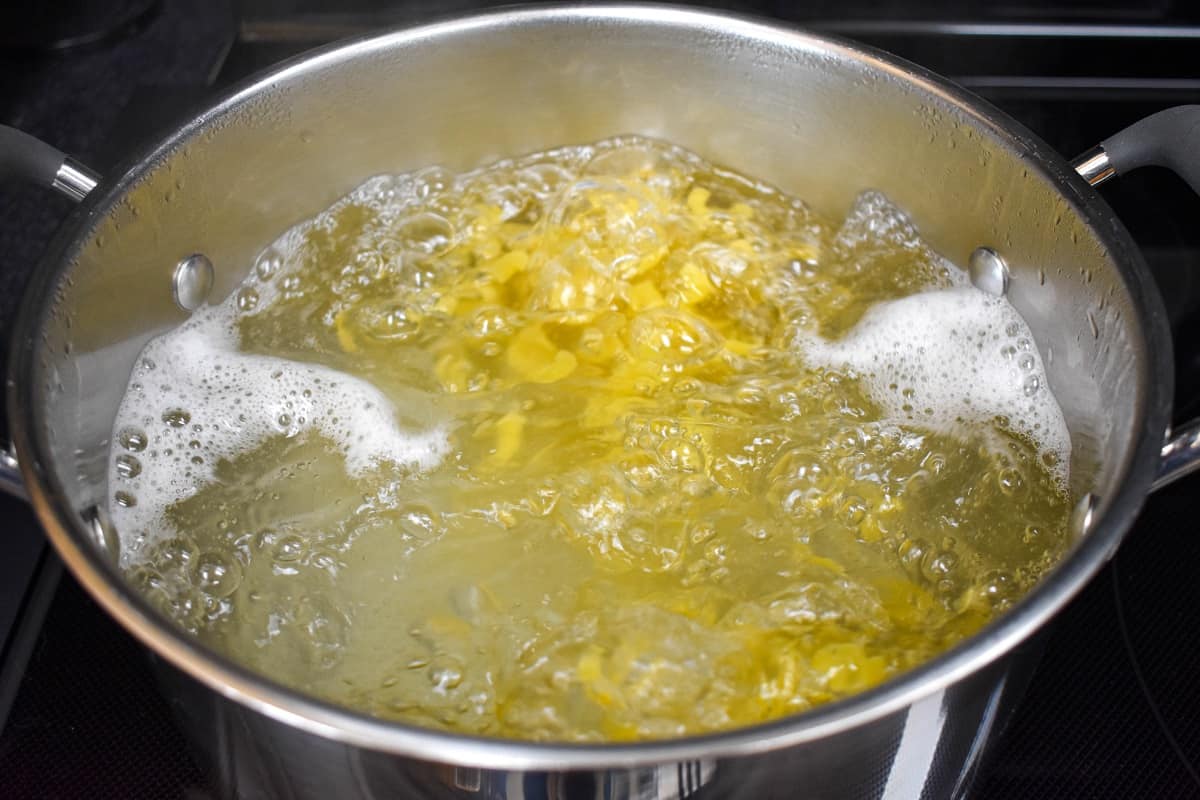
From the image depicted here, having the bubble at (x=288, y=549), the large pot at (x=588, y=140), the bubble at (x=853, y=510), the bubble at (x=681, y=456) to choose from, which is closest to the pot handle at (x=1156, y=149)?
the large pot at (x=588, y=140)

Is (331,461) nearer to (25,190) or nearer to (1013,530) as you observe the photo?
(1013,530)

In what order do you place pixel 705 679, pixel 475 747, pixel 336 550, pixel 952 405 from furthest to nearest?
pixel 952 405
pixel 336 550
pixel 705 679
pixel 475 747

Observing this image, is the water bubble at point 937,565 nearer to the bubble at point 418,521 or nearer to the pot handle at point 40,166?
the bubble at point 418,521

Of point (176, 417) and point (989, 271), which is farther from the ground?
point (989, 271)

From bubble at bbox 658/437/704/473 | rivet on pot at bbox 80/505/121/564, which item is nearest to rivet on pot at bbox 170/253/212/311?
rivet on pot at bbox 80/505/121/564

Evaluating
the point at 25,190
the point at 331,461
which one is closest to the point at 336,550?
the point at 331,461

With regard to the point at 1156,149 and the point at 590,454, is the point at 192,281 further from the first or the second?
the point at 1156,149

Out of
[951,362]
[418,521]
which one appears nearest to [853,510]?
[951,362]
